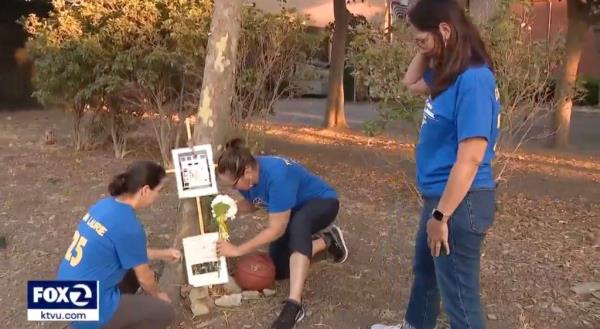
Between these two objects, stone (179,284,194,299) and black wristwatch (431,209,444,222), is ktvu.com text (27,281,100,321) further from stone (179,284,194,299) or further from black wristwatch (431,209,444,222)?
black wristwatch (431,209,444,222)

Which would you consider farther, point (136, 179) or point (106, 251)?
point (136, 179)

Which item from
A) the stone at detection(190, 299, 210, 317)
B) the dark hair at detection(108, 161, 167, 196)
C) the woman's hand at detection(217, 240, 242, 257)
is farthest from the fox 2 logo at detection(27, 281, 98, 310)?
the stone at detection(190, 299, 210, 317)

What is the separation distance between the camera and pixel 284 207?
12.9 feet

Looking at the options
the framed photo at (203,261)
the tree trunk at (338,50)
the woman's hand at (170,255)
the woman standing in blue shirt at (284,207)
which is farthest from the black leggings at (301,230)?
the tree trunk at (338,50)

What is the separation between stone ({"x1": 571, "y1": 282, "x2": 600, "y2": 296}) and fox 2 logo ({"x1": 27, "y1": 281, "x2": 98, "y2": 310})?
3039 mm

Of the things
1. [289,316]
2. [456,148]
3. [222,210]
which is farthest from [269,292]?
[456,148]

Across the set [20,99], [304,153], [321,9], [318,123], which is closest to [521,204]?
[304,153]

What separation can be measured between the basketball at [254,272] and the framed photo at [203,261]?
0.40 metres

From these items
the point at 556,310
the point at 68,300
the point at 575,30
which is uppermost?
the point at 575,30

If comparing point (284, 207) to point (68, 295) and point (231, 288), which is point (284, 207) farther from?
point (68, 295)

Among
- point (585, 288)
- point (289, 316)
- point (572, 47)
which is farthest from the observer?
point (572, 47)

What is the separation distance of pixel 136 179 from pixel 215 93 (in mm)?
984

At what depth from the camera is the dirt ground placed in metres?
4.09

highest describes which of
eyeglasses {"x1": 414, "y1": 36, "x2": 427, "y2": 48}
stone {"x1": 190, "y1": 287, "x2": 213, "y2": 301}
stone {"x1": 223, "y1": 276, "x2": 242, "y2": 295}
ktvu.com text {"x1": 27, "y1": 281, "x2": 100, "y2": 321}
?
eyeglasses {"x1": 414, "y1": 36, "x2": 427, "y2": 48}
